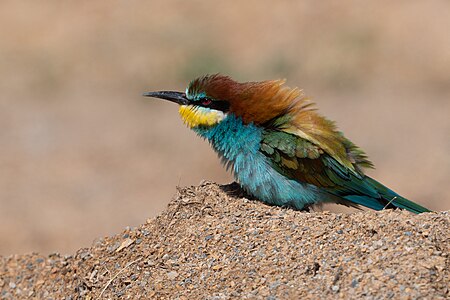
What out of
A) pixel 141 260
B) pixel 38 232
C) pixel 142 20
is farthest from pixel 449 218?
pixel 142 20

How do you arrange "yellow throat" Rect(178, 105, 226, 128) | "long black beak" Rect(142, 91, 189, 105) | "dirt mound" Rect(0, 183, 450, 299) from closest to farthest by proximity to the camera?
"dirt mound" Rect(0, 183, 450, 299)
"yellow throat" Rect(178, 105, 226, 128)
"long black beak" Rect(142, 91, 189, 105)

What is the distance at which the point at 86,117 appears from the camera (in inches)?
418

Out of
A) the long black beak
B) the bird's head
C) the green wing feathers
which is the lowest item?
the green wing feathers

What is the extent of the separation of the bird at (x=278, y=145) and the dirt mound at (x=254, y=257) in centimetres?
24

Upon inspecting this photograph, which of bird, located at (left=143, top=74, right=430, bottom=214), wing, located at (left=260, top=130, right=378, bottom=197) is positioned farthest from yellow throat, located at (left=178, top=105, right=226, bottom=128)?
wing, located at (left=260, top=130, right=378, bottom=197)

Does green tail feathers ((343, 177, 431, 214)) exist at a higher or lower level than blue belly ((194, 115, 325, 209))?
lower

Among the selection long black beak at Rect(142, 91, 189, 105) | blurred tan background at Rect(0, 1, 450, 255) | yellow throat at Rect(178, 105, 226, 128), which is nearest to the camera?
yellow throat at Rect(178, 105, 226, 128)

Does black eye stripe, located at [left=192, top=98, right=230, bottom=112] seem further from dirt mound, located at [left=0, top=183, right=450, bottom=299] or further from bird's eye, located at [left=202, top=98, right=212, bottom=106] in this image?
dirt mound, located at [left=0, top=183, right=450, bottom=299]

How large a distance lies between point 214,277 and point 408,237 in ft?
2.77

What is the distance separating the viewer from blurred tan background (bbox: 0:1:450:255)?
8375mm

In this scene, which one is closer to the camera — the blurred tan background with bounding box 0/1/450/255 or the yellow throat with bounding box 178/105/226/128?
the yellow throat with bounding box 178/105/226/128

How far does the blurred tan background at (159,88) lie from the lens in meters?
8.38

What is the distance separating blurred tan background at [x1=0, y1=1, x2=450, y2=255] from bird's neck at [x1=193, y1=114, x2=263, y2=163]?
2.87 metres

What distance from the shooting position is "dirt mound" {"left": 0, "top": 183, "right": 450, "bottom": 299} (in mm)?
3520
